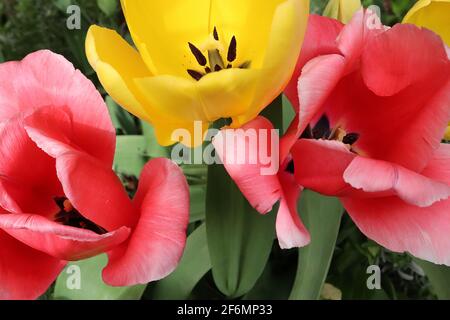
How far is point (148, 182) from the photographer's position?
0.41 meters

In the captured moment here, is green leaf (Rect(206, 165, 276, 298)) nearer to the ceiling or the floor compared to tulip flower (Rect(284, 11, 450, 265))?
nearer to the floor

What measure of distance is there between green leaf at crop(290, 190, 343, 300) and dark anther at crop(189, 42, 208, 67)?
0.13m

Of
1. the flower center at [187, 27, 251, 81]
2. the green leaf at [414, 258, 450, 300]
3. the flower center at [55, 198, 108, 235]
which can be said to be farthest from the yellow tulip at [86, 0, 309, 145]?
the green leaf at [414, 258, 450, 300]

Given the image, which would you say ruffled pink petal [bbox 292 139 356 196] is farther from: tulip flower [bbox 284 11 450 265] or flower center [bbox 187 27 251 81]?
flower center [bbox 187 27 251 81]

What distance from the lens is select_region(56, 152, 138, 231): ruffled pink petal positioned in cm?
36

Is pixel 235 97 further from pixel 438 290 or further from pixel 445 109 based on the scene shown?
pixel 438 290

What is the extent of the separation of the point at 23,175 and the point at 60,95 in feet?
0.18

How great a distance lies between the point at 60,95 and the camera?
1.33 ft

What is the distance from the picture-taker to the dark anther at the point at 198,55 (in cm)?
47

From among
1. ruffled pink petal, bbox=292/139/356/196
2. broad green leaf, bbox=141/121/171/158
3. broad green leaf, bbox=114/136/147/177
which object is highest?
ruffled pink petal, bbox=292/139/356/196

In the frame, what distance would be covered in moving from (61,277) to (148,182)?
0.61ft

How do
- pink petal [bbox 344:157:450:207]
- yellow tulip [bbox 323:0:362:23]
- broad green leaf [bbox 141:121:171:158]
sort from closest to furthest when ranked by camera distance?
1. pink petal [bbox 344:157:450:207]
2. yellow tulip [bbox 323:0:362:23]
3. broad green leaf [bbox 141:121:171:158]

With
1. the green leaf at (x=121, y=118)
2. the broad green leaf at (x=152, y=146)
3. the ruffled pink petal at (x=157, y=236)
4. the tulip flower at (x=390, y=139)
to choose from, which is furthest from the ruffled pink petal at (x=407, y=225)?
the green leaf at (x=121, y=118)

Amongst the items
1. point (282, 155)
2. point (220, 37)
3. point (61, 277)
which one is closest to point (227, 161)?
point (282, 155)
